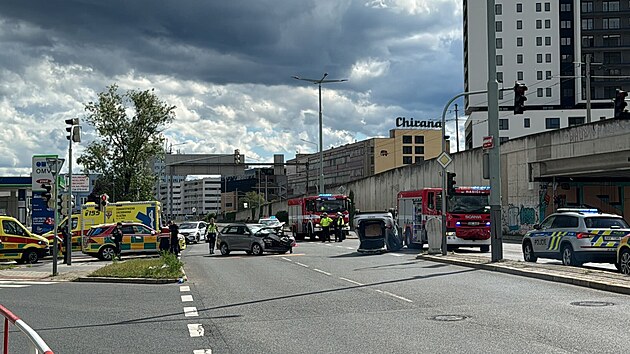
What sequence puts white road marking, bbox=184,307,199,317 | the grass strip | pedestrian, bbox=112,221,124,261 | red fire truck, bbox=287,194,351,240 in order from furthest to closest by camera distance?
red fire truck, bbox=287,194,351,240 < pedestrian, bbox=112,221,124,261 < the grass strip < white road marking, bbox=184,307,199,317

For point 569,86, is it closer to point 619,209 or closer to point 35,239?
point 619,209

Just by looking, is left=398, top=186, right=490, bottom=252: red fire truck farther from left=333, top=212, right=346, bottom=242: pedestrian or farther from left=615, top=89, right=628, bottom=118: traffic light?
left=333, top=212, right=346, bottom=242: pedestrian

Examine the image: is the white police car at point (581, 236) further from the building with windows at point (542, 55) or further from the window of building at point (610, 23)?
the window of building at point (610, 23)

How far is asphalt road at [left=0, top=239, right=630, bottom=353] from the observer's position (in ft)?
33.9

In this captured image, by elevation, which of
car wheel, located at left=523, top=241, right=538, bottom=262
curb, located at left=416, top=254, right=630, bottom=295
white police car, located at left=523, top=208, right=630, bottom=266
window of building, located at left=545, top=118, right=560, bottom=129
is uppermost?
window of building, located at left=545, top=118, right=560, bottom=129

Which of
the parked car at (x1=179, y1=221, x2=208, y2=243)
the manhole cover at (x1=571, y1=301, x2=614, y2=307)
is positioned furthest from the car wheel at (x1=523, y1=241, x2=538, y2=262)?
the parked car at (x1=179, y1=221, x2=208, y2=243)

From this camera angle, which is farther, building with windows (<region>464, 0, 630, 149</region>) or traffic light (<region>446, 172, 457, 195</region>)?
building with windows (<region>464, 0, 630, 149</region>)

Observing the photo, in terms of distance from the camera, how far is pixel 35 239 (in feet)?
109

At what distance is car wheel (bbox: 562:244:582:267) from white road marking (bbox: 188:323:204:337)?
12.7m

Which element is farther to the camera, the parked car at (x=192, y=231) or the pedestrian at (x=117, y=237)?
the parked car at (x=192, y=231)

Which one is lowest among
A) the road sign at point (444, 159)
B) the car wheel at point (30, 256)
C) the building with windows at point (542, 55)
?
the car wheel at point (30, 256)

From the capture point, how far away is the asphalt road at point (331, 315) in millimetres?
10328

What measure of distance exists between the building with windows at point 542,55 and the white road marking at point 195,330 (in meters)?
98.2

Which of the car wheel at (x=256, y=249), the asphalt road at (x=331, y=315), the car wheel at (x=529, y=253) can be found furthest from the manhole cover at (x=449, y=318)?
the car wheel at (x=256, y=249)
